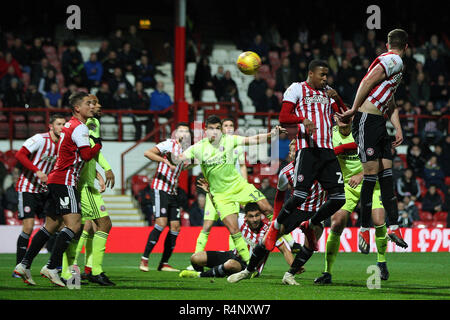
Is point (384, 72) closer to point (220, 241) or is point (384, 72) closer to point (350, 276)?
point (350, 276)

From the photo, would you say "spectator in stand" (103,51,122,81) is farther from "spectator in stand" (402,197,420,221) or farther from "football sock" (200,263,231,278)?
"football sock" (200,263,231,278)

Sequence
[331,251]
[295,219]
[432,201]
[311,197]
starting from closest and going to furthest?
[295,219]
[331,251]
[311,197]
[432,201]

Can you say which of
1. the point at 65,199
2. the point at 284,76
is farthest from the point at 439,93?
the point at 65,199

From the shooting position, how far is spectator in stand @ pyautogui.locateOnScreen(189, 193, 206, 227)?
54.2ft

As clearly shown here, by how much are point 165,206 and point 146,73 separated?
29.4ft

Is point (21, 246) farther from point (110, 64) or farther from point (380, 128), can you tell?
point (110, 64)

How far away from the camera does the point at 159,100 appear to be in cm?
1933

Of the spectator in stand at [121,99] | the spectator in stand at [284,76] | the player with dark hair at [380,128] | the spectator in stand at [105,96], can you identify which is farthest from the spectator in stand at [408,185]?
the player with dark hair at [380,128]

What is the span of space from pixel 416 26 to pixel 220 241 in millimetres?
11965

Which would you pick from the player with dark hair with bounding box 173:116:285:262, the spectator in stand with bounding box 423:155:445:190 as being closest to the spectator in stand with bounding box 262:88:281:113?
the spectator in stand with bounding box 423:155:445:190

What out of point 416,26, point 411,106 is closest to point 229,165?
point 411,106

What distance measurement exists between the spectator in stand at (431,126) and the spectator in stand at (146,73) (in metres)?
6.96

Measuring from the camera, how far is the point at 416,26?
2458cm

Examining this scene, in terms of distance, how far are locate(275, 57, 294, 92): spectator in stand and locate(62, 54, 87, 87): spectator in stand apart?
16.5 ft
